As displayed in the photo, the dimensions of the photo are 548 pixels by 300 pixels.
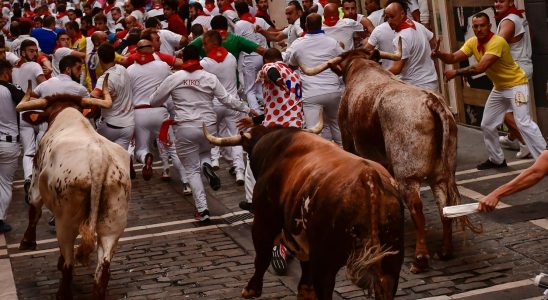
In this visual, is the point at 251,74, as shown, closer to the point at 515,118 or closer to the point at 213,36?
the point at 213,36

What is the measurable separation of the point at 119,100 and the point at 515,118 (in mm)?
5350

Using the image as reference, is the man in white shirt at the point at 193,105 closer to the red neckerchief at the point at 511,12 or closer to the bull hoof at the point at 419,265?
the bull hoof at the point at 419,265

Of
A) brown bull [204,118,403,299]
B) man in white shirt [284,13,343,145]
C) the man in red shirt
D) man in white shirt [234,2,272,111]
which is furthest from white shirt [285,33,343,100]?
the man in red shirt

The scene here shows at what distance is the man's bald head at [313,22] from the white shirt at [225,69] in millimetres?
1737

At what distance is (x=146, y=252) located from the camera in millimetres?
12914

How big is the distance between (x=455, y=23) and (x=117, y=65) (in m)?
6.21

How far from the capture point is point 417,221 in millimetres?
11273

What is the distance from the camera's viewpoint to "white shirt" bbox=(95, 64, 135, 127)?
15414mm

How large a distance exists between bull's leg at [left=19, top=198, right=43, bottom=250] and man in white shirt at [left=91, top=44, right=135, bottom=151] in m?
2.69

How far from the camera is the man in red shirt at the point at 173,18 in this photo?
73.1 ft

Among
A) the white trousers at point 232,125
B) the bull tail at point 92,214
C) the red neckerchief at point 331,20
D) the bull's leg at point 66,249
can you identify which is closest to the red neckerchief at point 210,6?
the red neckerchief at point 331,20

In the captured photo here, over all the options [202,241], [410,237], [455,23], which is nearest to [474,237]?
[410,237]

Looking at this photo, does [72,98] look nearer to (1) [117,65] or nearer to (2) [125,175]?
(2) [125,175]

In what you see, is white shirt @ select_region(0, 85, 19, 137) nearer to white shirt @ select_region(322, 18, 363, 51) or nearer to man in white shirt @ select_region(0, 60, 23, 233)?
man in white shirt @ select_region(0, 60, 23, 233)
